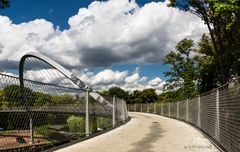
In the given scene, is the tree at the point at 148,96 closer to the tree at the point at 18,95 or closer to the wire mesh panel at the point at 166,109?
the wire mesh panel at the point at 166,109

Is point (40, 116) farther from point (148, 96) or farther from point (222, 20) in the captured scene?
point (148, 96)

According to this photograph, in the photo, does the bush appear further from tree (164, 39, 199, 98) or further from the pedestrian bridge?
tree (164, 39, 199, 98)

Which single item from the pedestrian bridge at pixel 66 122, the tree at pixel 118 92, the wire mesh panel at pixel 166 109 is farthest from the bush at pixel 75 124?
the tree at pixel 118 92

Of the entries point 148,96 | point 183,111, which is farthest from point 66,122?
point 148,96

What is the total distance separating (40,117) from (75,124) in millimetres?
3760

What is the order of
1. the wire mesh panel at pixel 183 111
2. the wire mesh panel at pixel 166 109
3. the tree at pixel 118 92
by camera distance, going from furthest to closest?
the tree at pixel 118 92
the wire mesh panel at pixel 166 109
the wire mesh panel at pixel 183 111

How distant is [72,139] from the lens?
15.5 meters

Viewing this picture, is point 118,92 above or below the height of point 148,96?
above

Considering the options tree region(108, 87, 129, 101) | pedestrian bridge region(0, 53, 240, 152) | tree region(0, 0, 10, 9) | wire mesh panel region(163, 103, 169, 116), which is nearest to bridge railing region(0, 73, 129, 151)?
pedestrian bridge region(0, 53, 240, 152)

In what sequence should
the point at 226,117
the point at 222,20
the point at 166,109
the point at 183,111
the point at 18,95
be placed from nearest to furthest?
1. the point at 18,95
2. the point at 226,117
3. the point at 222,20
4. the point at 183,111
5. the point at 166,109

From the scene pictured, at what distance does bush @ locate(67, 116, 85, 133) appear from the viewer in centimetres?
1550

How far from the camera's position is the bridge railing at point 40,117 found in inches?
401

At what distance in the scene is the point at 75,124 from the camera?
52.9 ft

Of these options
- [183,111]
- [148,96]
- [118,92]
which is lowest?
[183,111]
